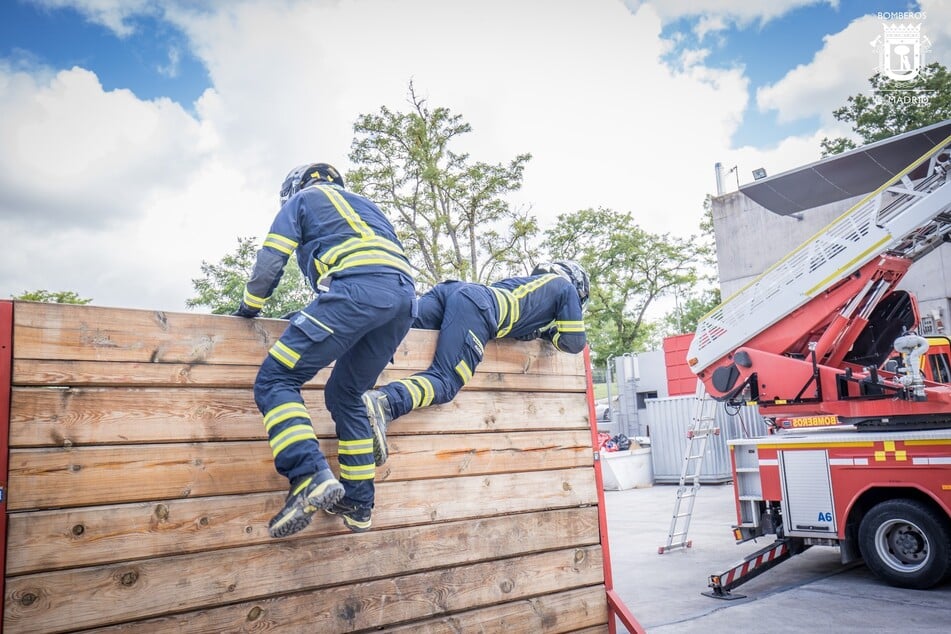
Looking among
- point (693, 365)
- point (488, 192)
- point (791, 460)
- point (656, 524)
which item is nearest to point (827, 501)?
point (791, 460)

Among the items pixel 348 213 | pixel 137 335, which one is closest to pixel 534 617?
pixel 348 213

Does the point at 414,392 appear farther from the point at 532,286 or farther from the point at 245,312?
the point at 532,286

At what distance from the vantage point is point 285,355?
10.3 feet

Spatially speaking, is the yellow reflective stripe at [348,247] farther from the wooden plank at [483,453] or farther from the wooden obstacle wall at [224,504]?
the wooden plank at [483,453]

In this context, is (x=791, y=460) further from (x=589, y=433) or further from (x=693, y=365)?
(x=589, y=433)

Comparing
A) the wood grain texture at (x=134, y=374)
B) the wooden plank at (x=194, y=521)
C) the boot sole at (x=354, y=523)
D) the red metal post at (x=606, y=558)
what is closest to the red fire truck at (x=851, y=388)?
the red metal post at (x=606, y=558)

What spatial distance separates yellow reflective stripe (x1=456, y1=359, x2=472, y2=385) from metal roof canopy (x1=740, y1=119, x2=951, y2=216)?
769 cm

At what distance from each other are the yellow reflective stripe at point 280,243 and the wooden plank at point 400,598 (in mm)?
1644

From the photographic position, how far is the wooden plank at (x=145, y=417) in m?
2.87

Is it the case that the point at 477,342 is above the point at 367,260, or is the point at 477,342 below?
below

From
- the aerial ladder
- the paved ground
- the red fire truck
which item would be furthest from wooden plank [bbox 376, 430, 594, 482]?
the aerial ladder

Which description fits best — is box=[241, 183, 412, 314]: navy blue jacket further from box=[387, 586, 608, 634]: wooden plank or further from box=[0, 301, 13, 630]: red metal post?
box=[387, 586, 608, 634]: wooden plank

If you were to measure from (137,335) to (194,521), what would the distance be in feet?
2.86

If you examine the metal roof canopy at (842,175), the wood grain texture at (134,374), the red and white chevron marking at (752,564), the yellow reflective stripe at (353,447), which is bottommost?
the red and white chevron marking at (752,564)
